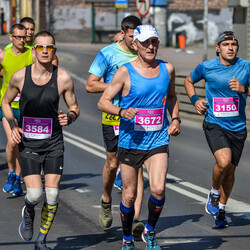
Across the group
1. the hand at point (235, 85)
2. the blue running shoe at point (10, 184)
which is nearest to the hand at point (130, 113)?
the hand at point (235, 85)

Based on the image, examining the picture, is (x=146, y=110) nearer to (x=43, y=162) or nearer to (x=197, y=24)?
(x=43, y=162)

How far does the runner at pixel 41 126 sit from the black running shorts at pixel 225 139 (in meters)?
1.74

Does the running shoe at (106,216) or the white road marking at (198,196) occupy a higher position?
the running shoe at (106,216)

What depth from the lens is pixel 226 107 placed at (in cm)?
853

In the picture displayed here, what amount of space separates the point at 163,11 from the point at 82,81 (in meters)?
20.8

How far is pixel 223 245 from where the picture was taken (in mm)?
7684

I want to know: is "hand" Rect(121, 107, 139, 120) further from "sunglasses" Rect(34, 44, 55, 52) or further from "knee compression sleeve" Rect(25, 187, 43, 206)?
"knee compression sleeve" Rect(25, 187, 43, 206)

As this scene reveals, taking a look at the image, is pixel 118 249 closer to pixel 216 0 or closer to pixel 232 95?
pixel 232 95

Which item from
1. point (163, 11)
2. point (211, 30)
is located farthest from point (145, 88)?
point (211, 30)

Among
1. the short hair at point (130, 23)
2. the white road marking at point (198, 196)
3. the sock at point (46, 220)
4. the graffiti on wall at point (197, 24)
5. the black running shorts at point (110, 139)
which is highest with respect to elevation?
the short hair at point (130, 23)

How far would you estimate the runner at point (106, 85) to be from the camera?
846 centimetres

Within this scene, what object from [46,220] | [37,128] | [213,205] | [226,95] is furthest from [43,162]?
[226,95]

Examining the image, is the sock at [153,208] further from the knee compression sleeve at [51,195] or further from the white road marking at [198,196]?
the white road marking at [198,196]

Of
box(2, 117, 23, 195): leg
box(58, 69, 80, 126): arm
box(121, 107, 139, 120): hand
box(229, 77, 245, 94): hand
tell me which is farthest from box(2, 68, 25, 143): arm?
box(2, 117, 23, 195): leg
